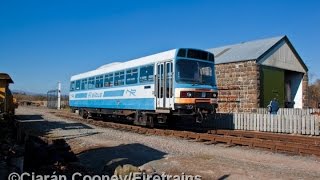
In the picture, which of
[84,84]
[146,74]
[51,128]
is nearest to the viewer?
[146,74]

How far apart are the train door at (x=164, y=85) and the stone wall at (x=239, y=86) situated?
9.49 meters

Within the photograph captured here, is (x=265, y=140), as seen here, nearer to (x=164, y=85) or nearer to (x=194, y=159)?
(x=194, y=159)

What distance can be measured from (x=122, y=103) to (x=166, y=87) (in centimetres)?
465

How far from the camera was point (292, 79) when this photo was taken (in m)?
31.0

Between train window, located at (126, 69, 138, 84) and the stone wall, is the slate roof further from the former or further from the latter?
train window, located at (126, 69, 138, 84)

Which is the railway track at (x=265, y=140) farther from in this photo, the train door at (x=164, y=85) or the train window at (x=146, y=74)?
the train window at (x=146, y=74)

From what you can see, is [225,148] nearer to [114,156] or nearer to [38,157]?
[114,156]

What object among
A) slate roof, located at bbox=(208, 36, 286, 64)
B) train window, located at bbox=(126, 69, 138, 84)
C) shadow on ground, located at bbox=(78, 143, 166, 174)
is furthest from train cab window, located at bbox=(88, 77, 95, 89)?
shadow on ground, located at bbox=(78, 143, 166, 174)

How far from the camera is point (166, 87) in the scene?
1647 cm

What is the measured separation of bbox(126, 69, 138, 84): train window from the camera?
63.1ft

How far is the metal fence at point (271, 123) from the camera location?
16.9m

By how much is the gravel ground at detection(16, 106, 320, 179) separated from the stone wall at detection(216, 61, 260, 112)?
34.9 feet

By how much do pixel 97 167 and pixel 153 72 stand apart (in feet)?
26.7

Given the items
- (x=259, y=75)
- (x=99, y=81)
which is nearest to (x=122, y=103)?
(x=99, y=81)
